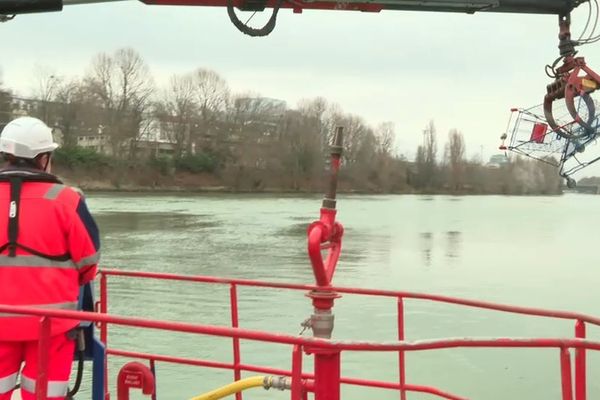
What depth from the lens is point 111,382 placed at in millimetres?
9398

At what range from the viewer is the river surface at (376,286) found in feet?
36.7

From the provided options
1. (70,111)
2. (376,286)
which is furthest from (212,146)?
(376,286)

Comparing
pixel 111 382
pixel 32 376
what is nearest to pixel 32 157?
pixel 32 376

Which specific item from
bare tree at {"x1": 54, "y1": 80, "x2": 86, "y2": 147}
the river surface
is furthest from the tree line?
the river surface

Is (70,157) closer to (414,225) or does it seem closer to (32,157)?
(414,225)

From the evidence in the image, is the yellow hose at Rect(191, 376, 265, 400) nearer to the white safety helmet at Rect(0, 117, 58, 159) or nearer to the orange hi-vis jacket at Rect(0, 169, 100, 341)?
the orange hi-vis jacket at Rect(0, 169, 100, 341)

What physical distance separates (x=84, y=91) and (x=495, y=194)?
6825 centimetres

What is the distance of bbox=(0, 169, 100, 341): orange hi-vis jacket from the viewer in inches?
112

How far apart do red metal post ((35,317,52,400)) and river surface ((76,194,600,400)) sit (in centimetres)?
670

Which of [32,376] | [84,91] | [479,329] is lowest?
[479,329]

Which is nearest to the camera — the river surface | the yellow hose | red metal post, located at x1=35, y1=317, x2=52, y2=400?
red metal post, located at x1=35, y1=317, x2=52, y2=400

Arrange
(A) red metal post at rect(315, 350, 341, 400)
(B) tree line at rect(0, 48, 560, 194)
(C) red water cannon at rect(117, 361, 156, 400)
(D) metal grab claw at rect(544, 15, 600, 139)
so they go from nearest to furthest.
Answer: (A) red metal post at rect(315, 350, 341, 400), (C) red water cannon at rect(117, 361, 156, 400), (D) metal grab claw at rect(544, 15, 600, 139), (B) tree line at rect(0, 48, 560, 194)

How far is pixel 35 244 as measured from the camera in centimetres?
286

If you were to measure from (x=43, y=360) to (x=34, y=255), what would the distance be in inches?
18.1
